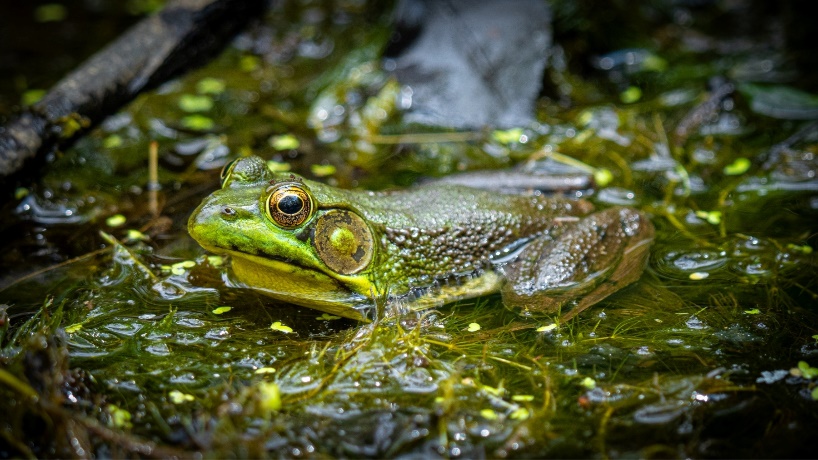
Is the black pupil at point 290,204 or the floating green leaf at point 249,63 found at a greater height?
the floating green leaf at point 249,63

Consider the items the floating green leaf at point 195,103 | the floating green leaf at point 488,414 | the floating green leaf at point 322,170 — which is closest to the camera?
the floating green leaf at point 488,414

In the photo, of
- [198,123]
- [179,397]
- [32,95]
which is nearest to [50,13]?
[32,95]

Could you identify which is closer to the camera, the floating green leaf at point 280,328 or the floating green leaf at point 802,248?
the floating green leaf at point 280,328

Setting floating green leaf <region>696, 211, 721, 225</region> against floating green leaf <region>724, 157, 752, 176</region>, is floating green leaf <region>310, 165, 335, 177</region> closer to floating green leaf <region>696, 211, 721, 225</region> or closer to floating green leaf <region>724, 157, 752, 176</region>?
floating green leaf <region>696, 211, 721, 225</region>

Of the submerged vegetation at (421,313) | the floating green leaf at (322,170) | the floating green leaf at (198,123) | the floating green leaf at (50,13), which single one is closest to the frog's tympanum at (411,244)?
the submerged vegetation at (421,313)

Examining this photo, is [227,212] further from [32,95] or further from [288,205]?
[32,95]

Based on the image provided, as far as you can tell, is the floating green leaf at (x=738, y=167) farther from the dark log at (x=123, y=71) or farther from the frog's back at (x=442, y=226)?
the dark log at (x=123, y=71)

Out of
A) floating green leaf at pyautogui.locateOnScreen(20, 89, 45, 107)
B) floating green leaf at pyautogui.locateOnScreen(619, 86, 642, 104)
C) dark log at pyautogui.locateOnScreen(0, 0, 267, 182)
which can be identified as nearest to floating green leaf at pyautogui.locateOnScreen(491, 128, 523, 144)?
floating green leaf at pyautogui.locateOnScreen(619, 86, 642, 104)
